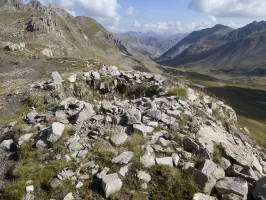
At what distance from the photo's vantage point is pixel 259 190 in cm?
932

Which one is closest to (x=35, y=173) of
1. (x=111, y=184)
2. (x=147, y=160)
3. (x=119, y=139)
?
(x=111, y=184)

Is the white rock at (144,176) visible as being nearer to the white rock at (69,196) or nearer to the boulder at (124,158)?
the boulder at (124,158)

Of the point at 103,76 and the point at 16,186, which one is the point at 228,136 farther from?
the point at 103,76

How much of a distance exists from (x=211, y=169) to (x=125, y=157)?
3244mm

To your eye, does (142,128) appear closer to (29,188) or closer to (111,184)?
(111,184)

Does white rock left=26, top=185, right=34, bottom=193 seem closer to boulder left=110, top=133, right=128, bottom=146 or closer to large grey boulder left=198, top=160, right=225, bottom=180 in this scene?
boulder left=110, top=133, right=128, bottom=146

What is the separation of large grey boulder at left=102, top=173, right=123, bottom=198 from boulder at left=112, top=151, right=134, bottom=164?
3.05 ft

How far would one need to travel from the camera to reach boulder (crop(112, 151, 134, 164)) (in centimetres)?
1055

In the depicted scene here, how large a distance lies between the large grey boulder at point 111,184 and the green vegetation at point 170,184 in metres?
1.14

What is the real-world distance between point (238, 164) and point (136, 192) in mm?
4649

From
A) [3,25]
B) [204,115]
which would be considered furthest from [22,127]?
[3,25]

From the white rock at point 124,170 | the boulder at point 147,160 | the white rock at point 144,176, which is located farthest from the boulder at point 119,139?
the white rock at point 144,176

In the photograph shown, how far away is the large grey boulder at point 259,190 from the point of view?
9.14m

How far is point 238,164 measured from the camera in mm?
11367
